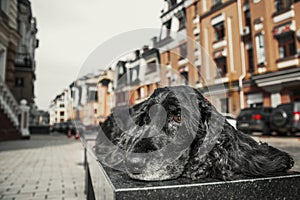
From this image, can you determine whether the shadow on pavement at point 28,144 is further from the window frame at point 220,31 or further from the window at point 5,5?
the window frame at point 220,31

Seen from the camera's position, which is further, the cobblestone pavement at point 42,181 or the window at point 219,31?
the window at point 219,31

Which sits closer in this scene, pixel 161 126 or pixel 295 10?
pixel 161 126

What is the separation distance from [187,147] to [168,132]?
5.1 inches

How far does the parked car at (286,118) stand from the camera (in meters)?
10.8

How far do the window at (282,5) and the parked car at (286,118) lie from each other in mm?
6888

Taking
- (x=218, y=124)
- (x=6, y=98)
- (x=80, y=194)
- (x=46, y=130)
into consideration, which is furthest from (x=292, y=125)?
(x=46, y=130)

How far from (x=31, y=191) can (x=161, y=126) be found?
2.90 metres

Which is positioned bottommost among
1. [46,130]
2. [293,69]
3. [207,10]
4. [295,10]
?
[46,130]

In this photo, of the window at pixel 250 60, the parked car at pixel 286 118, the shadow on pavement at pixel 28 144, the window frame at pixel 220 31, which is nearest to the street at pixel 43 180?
the shadow on pavement at pixel 28 144

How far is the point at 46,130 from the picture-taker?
26.1 meters

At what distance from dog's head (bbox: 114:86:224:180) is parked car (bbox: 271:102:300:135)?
1088 cm

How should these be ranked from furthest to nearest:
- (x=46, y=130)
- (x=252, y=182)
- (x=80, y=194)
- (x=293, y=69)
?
(x=46, y=130), (x=293, y=69), (x=80, y=194), (x=252, y=182)

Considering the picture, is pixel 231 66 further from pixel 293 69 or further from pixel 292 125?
pixel 292 125

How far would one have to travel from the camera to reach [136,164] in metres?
1.30
